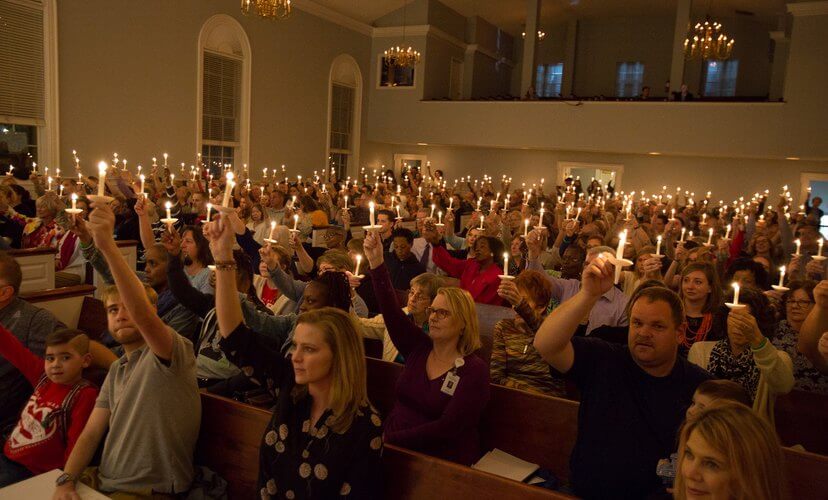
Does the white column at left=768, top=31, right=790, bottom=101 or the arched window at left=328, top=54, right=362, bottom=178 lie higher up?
the white column at left=768, top=31, right=790, bottom=101

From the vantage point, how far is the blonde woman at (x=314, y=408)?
215 cm

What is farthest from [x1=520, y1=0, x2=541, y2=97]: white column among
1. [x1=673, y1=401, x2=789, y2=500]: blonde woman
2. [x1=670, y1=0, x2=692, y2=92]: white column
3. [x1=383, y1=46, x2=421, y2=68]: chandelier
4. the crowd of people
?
[x1=673, y1=401, x2=789, y2=500]: blonde woman

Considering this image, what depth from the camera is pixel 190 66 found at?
13820 mm

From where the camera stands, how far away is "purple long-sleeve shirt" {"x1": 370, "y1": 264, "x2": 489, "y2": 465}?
2725 mm

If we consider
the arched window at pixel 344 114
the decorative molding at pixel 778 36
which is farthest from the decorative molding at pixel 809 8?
the arched window at pixel 344 114

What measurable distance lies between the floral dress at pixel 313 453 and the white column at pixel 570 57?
21134 millimetres

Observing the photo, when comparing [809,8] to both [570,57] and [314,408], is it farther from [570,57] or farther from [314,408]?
[314,408]

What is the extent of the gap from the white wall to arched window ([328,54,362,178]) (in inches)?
16.4

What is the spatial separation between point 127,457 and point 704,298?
3102mm

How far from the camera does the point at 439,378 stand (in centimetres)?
284

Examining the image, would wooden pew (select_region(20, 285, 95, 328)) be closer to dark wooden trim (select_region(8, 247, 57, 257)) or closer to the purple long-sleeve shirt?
dark wooden trim (select_region(8, 247, 57, 257))

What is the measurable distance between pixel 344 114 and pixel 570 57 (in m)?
8.46

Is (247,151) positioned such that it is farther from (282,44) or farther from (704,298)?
(704,298)

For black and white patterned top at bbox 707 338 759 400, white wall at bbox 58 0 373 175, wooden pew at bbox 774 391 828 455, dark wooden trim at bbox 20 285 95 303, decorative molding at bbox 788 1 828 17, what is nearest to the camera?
black and white patterned top at bbox 707 338 759 400
